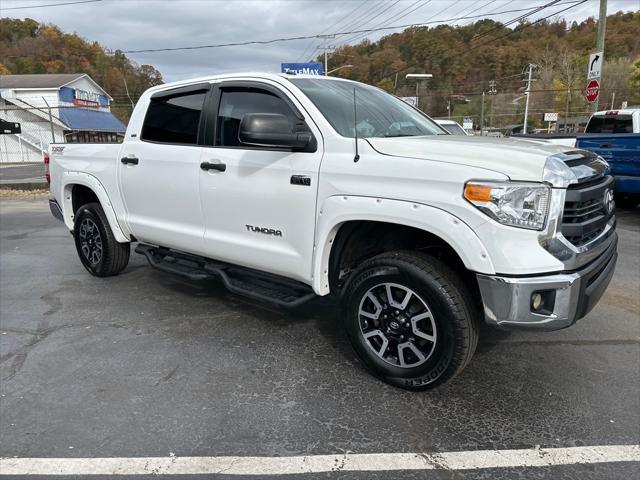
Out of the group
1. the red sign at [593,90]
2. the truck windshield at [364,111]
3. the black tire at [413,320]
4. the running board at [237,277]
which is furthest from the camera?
the red sign at [593,90]

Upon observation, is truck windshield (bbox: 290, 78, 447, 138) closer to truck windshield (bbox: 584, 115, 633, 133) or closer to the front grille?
the front grille

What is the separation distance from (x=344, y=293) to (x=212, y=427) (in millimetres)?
1160

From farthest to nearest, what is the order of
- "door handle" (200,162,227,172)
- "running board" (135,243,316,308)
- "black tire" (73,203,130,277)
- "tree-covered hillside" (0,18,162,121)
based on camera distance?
"tree-covered hillside" (0,18,162,121) → "black tire" (73,203,130,277) → "door handle" (200,162,227,172) → "running board" (135,243,316,308)

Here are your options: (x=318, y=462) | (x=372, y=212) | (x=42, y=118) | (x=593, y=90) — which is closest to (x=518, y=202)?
(x=372, y=212)

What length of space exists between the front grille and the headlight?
18 centimetres

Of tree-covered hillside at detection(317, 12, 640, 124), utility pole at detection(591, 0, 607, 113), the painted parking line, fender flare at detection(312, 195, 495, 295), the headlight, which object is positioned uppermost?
tree-covered hillside at detection(317, 12, 640, 124)

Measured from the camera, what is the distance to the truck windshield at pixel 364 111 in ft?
11.7

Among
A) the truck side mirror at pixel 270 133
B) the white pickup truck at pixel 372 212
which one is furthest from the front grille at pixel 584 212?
the truck side mirror at pixel 270 133

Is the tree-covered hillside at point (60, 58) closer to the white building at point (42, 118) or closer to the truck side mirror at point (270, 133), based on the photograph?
the white building at point (42, 118)

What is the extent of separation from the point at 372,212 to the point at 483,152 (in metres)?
0.72

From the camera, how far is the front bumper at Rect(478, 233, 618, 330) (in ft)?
8.88

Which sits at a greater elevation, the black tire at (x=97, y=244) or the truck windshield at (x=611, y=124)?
the truck windshield at (x=611, y=124)

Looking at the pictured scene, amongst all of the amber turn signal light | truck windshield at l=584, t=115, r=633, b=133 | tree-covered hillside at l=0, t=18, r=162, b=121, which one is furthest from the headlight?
tree-covered hillside at l=0, t=18, r=162, b=121

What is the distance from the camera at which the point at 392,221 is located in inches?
120
